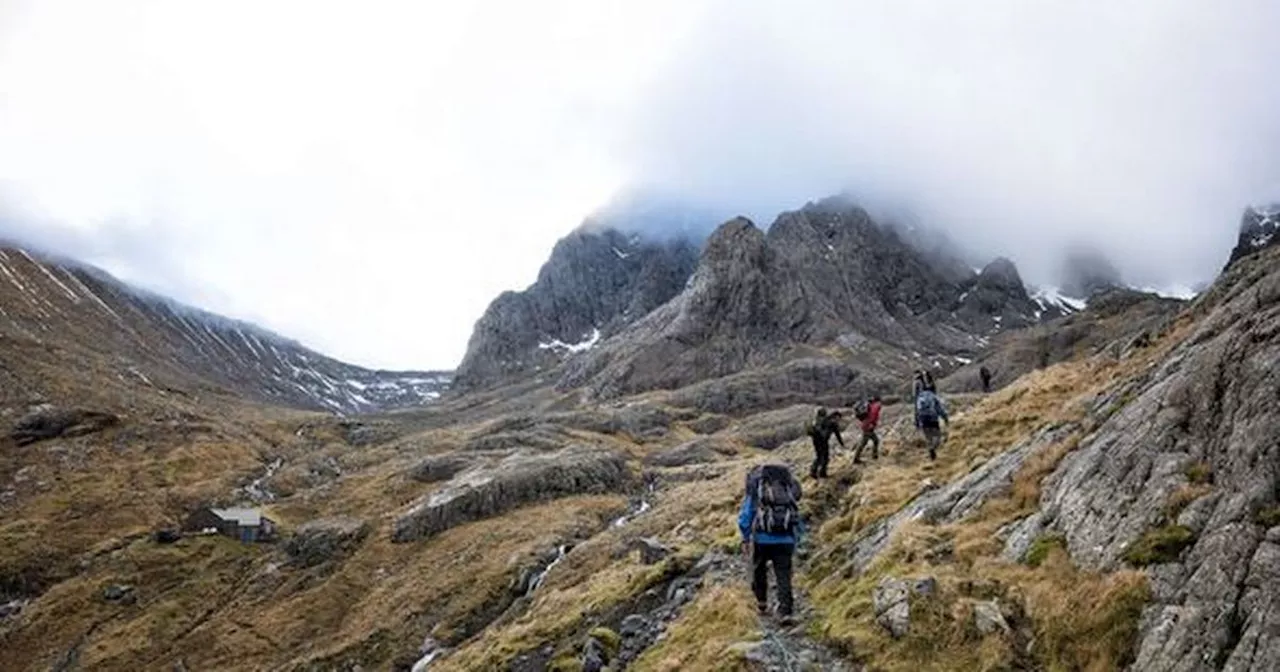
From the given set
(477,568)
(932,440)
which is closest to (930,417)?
(932,440)

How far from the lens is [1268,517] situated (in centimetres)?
1419

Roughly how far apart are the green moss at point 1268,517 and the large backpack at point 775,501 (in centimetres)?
890

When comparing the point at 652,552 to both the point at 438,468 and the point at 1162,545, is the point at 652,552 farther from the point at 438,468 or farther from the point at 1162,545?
the point at 438,468

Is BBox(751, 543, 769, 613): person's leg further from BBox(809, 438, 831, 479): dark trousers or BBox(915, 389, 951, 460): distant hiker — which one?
BBox(809, 438, 831, 479): dark trousers

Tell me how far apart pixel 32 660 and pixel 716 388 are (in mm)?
137717

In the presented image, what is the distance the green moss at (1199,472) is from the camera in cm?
1680

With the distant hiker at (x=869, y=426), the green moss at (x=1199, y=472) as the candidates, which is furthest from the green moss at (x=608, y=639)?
the distant hiker at (x=869, y=426)

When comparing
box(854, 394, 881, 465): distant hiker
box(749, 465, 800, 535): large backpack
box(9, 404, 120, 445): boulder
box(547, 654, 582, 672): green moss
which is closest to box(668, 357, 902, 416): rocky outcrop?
box(9, 404, 120, 445): boulder

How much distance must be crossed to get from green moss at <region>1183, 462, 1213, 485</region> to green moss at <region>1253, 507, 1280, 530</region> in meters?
2.34

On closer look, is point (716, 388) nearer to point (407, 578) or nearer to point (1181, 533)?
point (407, 578)

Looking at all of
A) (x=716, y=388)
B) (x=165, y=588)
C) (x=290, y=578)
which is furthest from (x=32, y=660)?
(x=716, y=388)

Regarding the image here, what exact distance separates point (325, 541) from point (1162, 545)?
267 ft

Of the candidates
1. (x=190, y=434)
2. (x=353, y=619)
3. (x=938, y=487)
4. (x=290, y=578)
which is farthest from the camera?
(x=190, y=434)

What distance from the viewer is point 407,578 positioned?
7188 centimetres
